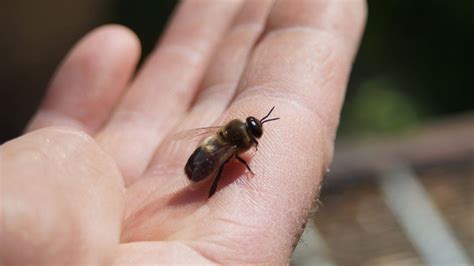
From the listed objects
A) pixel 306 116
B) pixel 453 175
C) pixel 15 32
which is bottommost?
pixel 15 32

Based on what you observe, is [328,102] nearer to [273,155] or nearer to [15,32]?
[273,155]

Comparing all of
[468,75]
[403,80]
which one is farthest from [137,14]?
[468,75]

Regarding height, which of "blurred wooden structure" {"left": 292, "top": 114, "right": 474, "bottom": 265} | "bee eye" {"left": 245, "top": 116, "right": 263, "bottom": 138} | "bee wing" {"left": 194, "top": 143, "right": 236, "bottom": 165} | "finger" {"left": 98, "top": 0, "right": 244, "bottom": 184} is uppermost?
"bee eye" {"left": 245, "top": 116, "right": 263, "bottom": 138}

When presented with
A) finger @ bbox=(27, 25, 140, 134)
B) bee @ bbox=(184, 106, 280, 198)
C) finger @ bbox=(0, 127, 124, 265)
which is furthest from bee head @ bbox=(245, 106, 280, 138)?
finger @ bbox=(27, 25, 140, 134)

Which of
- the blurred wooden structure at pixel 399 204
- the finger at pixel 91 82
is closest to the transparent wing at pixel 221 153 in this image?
the finger at pixel 91 82

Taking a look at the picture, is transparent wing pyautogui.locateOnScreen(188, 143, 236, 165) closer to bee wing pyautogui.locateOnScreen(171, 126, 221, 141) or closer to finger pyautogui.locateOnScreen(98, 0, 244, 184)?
bee wing pyautogui.locateOnScreen(171, 126, 221, 141)

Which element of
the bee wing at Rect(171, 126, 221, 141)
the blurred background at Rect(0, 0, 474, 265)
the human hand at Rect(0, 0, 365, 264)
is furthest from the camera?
the blurred background at Rect(0, 0, 474, 265)

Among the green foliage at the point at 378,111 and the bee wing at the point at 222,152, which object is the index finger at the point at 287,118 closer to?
the bee wing at the point at 222,152
